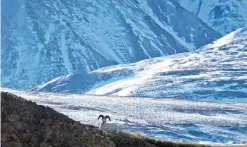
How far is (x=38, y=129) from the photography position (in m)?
21.5

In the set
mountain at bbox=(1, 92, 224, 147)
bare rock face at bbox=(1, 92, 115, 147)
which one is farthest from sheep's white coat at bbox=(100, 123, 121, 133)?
bare rock face at bbox=(1, 92, 115, 147)

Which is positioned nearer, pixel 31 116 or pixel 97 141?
pixel 31 116

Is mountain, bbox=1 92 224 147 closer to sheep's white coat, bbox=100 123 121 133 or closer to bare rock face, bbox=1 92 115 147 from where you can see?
bare rock face, bbox=1 92 115 147

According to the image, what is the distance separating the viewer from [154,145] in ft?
86.6

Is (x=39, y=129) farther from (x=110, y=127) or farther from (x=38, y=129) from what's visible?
(x=110, y=127)

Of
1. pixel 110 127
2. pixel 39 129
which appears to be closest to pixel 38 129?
pixel 39 129

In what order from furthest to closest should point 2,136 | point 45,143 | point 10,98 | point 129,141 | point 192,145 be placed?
point 192,145, point 129,141, point 10,98, point 45,143, point 2,136

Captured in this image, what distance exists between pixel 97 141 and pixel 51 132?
2.28m

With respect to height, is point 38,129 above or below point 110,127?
below

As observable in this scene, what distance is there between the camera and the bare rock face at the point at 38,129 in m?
20.6

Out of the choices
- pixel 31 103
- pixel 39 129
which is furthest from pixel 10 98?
pixel 39 129

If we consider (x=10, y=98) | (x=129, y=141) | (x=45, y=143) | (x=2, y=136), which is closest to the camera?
(x=2, y=136)

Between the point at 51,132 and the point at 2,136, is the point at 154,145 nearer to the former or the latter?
the point at 51,132

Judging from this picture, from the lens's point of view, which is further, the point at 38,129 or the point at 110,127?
the point at 110,127
